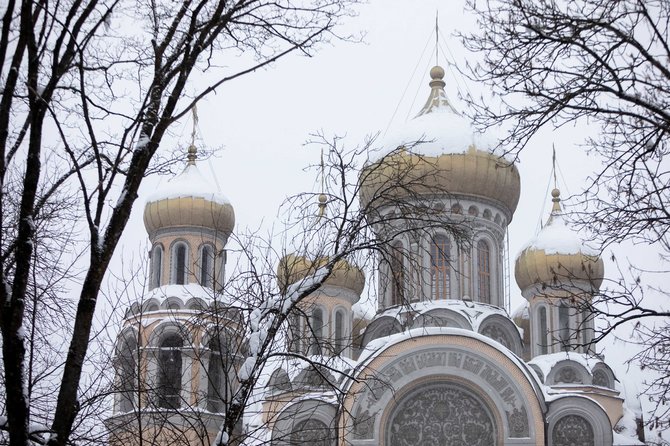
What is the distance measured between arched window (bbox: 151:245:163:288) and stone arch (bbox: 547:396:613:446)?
8.98 meters

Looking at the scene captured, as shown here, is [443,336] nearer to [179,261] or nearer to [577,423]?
[577,423]

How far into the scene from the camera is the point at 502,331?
2433 centimetres

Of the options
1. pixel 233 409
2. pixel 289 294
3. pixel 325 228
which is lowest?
pixel 233 409

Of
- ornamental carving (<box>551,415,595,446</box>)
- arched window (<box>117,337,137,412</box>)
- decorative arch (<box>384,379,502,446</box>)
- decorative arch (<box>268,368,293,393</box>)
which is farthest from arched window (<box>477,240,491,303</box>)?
arched window (<box>117,337,137,412</box>)

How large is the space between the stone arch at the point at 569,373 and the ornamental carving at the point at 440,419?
283cm

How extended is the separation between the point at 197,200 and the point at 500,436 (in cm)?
864

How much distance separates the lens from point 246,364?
7.58 metres

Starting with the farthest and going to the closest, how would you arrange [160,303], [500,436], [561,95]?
1. [160,303]
2. [500,436]
3. [561,95]

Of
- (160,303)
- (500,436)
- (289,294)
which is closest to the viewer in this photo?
(289,294)

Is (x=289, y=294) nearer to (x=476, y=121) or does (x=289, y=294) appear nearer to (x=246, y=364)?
(x=246, y=364)

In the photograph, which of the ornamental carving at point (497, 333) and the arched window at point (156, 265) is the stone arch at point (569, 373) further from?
the arched window at point (156, 265)

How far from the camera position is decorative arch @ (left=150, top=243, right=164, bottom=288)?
25.7 metres

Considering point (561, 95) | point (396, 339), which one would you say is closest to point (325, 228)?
point (561, 95)

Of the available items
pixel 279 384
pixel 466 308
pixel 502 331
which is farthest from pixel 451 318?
pixel 279 384
